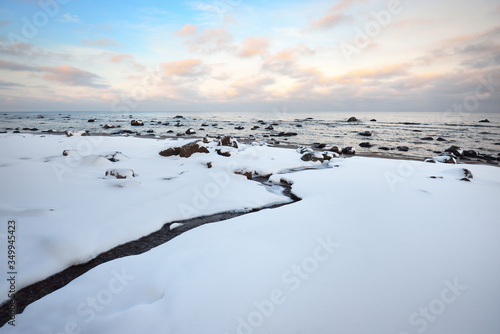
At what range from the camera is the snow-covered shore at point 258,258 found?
195 centimetres

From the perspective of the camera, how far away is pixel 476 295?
7.23ft

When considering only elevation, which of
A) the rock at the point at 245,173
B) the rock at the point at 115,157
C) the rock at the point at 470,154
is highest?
the rock at the point at 115,157

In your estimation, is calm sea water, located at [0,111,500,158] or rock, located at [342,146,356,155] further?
calm sea water, located at [0,111,500,158]

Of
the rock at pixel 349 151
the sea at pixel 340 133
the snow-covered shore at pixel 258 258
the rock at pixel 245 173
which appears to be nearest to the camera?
the snow-covered shore at pixel 258 258

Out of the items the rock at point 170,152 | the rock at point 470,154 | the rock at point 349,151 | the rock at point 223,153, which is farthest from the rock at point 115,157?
the rock at point 470,154

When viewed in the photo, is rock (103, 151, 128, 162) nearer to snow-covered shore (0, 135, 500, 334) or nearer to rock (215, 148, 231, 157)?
snow-covered shore (0, 135, 500, 334)

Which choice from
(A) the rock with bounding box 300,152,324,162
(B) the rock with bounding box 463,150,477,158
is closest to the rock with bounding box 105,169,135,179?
(A) the rock with bounding box 300,152,324,162

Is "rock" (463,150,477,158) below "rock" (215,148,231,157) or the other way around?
below

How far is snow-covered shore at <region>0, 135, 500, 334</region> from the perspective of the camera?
195cm

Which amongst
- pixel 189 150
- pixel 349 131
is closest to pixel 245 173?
pixel 189 150

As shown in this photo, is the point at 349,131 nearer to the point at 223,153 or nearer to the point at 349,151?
the point at 349,151

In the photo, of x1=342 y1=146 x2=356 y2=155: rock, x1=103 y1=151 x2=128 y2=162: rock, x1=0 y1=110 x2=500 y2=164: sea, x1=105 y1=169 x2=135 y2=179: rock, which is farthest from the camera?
x1=0 y1=110 x2=500 y2=164: sea

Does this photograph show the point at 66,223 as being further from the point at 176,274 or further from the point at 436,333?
the point at 436,333

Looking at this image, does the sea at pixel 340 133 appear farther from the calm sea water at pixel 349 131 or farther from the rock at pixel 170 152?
the rock at pixel 170 152
